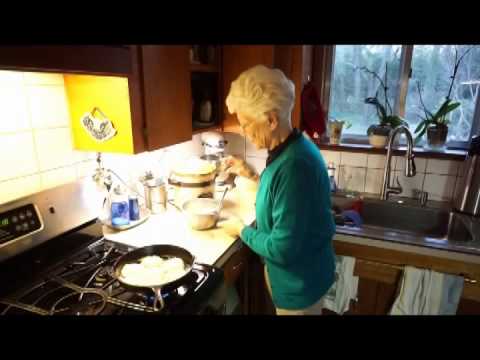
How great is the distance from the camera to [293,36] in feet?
0.92

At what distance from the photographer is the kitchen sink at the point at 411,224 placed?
61.7 inches

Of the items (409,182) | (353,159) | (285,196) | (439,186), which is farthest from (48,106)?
(439,186)

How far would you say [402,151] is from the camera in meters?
1.95

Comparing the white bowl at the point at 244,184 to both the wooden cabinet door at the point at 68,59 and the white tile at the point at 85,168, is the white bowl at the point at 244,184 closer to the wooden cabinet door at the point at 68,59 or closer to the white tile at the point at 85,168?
the white tile at the point at 85,168

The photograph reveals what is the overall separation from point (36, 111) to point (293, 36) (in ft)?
3.74

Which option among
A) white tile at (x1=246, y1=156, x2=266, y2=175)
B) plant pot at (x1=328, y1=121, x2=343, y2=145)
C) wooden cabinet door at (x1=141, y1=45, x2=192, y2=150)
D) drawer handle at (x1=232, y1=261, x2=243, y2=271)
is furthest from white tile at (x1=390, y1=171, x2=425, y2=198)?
wooden cabinet door at (x1=141, y1=45, x2=192, y2=150)

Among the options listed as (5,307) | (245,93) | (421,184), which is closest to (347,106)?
(421,184)

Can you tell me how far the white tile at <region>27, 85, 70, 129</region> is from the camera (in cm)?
112

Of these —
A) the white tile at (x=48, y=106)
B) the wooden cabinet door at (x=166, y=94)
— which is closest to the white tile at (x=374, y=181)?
the wooden cabinet door at (x=166, y=94)

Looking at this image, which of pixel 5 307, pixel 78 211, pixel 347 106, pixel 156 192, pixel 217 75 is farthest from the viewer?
pixel 347 106

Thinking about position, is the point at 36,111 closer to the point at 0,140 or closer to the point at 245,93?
the point at 0,140

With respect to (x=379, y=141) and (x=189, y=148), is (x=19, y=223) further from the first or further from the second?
(x=379, y=141)

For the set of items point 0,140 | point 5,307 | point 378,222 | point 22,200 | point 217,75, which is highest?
point 217,75

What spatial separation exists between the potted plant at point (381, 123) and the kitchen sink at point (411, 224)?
0.37m
